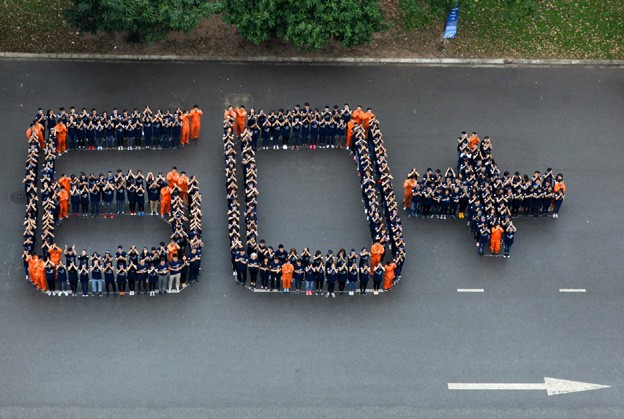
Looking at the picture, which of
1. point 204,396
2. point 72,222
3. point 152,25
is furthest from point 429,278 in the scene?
point 152,25

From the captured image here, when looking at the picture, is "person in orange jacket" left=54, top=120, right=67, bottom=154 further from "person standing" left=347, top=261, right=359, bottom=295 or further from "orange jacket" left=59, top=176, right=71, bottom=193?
"person standing" left=347, top=261, right=359, bottom=295

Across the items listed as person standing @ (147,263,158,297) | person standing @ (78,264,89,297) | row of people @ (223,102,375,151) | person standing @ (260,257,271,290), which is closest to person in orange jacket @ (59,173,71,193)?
person standing @ (78,264,89,297)

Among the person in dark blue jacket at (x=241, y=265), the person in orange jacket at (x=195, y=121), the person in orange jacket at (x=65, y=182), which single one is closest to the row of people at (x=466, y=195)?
the person in dark blue jacket at (x=241, y=265)

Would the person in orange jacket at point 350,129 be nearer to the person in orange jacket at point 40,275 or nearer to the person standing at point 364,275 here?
the person standing at point 364,275

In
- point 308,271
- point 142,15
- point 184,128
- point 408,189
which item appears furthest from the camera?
→ point 142,15

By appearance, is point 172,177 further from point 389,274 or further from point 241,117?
point 389,274

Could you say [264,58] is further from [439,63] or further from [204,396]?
[204,396]

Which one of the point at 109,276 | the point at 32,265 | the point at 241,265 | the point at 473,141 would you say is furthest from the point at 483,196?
the point at 32,265
